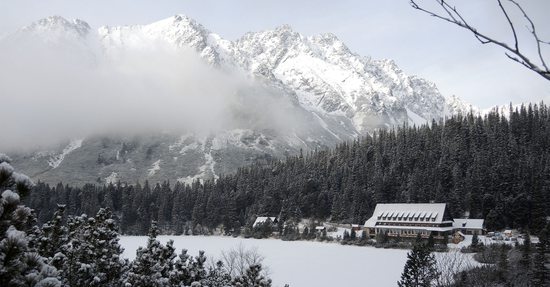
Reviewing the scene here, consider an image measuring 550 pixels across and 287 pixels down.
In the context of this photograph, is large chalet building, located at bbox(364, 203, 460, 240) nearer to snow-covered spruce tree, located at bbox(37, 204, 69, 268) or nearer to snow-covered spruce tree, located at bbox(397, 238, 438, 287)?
snow-covered spruce tree, located at bbox(397, 238, 438, 287)

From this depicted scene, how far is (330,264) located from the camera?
62.6 m

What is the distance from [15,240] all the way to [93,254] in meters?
13.6

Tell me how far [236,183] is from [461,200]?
73345 mm

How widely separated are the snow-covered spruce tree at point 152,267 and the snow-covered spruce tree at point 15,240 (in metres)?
8.27

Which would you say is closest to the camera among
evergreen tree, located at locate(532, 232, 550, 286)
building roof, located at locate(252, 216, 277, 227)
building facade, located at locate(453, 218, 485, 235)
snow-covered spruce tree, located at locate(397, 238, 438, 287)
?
evergreen tree, located at locate(532, 232, 550, 286)

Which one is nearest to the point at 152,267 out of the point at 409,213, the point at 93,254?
the point at 93,254

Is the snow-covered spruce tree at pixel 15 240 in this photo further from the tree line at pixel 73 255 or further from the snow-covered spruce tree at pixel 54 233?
the snow-covered spruce tree at pixel 54 233

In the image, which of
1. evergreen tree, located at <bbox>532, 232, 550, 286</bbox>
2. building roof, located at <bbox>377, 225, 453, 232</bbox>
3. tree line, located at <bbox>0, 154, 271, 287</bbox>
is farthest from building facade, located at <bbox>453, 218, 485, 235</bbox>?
tree line, located at <bbox>0, 154, 271, 287</bbox>

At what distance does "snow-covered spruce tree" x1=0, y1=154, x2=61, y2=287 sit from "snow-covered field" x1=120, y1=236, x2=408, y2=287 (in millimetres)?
43223

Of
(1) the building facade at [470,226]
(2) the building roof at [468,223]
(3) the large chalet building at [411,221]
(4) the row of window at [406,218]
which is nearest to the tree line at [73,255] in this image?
(3) the large chalet building at [411,221]

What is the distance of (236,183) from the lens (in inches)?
5748

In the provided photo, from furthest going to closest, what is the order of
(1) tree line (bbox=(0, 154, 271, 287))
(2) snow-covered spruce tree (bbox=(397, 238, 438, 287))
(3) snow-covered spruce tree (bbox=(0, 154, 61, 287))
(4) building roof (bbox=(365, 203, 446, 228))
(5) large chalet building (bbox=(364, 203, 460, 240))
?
(4) building roof (bbox=(365, 203, 446, 228)) < (5) large chalet building (bbox=(364, 203, 460, 240)) < (2) snow-covered spruce tree (bbox=(397, 238, 438, 287)) < (1) tree line (bbox=(0, 154, 271, 287)) < (3) snow-covered spruce tree (bbox=(0, 154, 61, 287))

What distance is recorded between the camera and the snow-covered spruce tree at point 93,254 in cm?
1681

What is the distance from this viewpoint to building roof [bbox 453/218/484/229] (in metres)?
83.2
